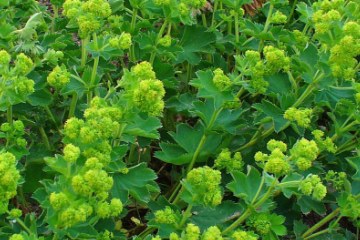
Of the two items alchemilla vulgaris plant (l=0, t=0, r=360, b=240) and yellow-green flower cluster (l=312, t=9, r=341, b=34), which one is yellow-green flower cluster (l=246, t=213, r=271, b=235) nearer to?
alchemilla vulgaris plant (l=0, t=0, r=360, b=240)

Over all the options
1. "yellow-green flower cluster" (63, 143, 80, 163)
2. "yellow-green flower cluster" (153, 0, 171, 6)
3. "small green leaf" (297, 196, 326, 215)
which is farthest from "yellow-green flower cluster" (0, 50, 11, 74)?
"small green leaf" (297, 196, 326, 215)

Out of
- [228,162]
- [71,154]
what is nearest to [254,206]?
[228,162]

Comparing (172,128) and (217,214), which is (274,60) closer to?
(217,214)

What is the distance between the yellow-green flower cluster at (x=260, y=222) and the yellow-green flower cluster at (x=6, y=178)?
0.83 meters

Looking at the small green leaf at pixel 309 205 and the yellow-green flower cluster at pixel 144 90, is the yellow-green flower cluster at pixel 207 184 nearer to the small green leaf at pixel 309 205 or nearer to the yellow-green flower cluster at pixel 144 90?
the yellow-green flower cluster at pixel 144 90

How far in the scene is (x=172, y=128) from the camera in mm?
3002

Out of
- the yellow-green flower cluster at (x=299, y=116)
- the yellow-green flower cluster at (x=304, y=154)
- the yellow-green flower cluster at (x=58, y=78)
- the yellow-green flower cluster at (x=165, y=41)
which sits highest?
the yellow-green flower cluster at (x=58, y=78)

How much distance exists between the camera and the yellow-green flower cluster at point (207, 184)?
1877 millimetres

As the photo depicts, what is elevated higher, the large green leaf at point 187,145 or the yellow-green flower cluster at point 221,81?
the yellow-green flower cluster at point 221,81

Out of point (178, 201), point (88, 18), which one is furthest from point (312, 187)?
point (88, 18)

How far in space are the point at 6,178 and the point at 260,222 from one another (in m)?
0.88

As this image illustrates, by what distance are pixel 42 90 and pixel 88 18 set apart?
46 cm

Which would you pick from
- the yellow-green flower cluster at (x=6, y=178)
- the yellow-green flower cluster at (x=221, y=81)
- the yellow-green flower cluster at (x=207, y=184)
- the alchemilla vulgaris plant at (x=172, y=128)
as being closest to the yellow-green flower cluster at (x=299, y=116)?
the alchemilla vulgaris plant at (x=172, y=128)

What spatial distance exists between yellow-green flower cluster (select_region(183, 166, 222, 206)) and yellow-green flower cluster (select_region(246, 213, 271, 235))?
24cm
